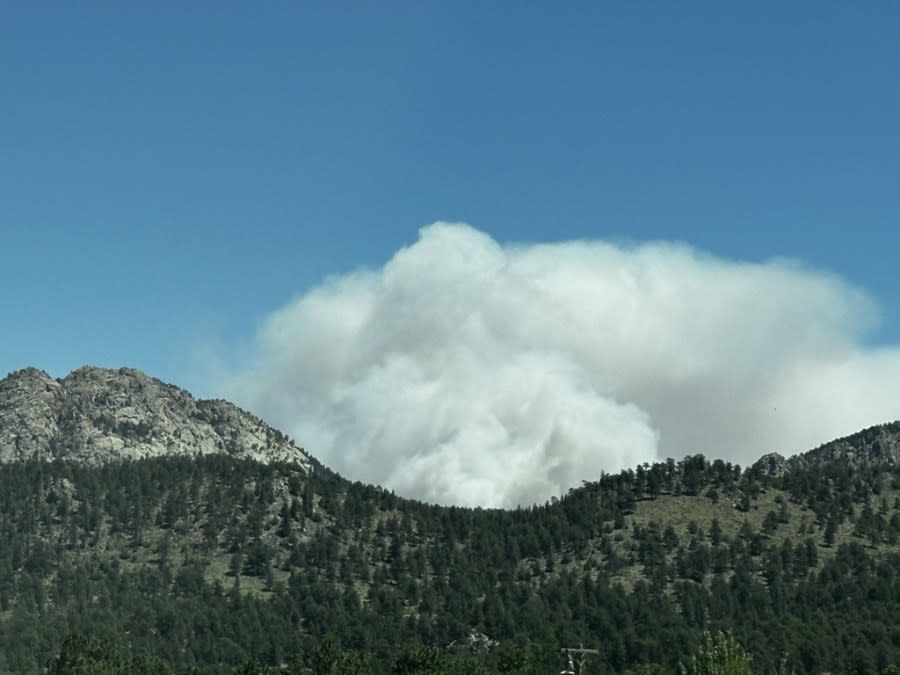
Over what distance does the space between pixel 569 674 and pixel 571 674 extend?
6.34 feet

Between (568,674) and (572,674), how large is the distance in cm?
182

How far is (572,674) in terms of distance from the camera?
142 meters

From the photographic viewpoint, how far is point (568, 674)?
471 ft

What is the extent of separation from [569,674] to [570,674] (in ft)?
3.80

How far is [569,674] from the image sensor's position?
472 ft

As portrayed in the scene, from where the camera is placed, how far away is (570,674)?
14262 centimetres

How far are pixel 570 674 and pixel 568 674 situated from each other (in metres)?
0.91

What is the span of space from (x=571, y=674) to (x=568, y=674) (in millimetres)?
1684

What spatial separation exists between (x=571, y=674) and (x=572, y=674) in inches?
6.3

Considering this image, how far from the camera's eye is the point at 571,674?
142 m
